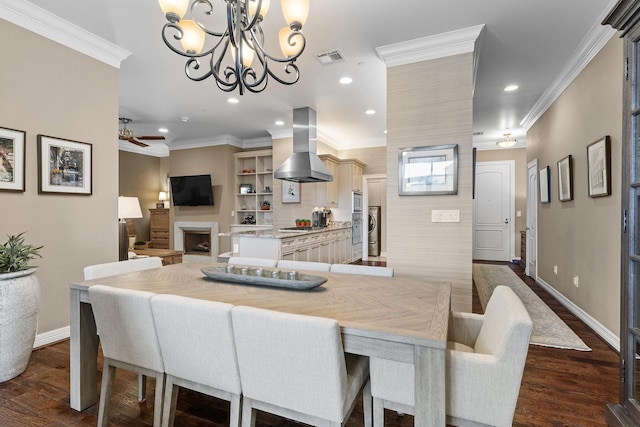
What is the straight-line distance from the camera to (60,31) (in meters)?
2.68

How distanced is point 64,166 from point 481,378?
3.44 metres

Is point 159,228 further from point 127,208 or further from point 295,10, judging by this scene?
point 295,10

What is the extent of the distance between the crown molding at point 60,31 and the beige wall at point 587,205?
14.6ft

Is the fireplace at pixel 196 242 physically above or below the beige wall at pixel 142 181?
below

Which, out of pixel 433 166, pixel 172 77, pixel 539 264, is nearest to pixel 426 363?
pixel 433 166

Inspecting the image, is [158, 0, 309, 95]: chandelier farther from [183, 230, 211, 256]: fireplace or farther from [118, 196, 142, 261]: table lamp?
[183, 230, 211, 256]: fireplace

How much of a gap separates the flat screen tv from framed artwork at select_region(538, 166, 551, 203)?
19.5ft

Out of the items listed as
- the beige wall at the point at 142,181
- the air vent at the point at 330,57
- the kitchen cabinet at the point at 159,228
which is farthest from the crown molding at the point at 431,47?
the beige wall at the point at 142,181

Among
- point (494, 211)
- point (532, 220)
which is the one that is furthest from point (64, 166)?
point (494, 211)

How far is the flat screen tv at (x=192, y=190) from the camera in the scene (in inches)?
265

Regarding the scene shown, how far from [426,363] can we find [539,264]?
188 inches

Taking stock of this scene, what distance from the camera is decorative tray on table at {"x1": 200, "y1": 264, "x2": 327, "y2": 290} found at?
1708mm

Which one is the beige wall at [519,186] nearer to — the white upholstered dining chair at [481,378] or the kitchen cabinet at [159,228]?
the white upholstered dining chair at [481,378]

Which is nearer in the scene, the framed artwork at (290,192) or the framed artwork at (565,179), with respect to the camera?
the framed artwork at (565,179)
